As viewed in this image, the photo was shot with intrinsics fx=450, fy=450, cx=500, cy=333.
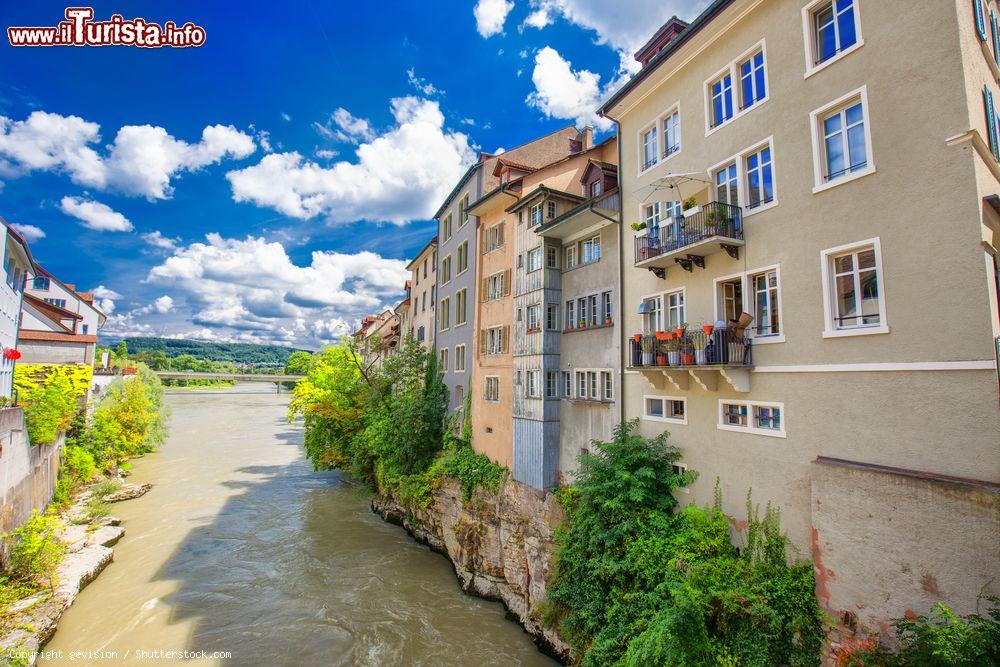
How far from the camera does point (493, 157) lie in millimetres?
26484

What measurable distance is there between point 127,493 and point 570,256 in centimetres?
3290

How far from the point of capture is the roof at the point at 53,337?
32781mm

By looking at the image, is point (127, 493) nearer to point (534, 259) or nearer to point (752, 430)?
point (534, 259)

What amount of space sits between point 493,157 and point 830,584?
24.3 meters

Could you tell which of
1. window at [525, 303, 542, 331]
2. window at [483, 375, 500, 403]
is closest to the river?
window at [483, 375, 500, 403]

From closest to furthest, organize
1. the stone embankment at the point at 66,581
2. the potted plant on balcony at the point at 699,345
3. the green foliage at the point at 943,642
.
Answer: the green foliage at the point at 943,642 < the potted plant on balcony at the point at 699,345 < the stone embankment at the point at 66,581

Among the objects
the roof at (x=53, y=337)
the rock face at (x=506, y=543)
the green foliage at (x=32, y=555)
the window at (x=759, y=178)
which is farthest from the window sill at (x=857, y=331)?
the roof at (x=53, y=337)

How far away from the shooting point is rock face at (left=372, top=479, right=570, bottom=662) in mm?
16844

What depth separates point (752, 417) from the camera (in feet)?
38.1

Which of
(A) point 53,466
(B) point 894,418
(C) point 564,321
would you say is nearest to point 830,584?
(B) point 894,418

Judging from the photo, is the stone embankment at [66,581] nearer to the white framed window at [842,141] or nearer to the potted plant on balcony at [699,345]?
the potted plant on balcony at [699,345]

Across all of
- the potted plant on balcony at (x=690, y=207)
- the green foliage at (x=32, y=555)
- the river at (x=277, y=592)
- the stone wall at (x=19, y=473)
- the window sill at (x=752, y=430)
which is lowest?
the river at (x=277, y=592)

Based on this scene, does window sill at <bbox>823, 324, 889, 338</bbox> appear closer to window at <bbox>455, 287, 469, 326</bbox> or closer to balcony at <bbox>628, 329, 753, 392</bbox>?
balcony at <bbox>628, 329, 753, 392</bbox>

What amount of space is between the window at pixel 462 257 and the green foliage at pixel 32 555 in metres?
21.9
